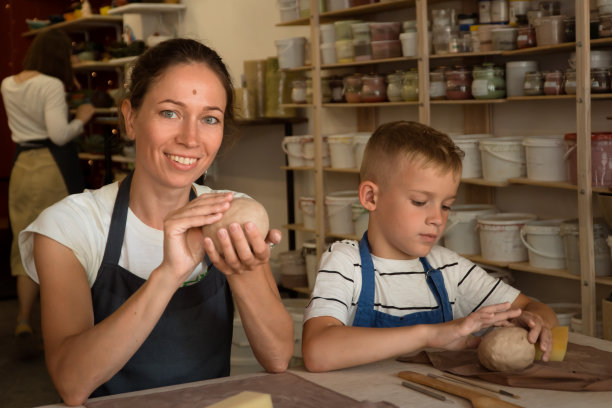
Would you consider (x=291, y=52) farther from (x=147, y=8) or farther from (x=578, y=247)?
(x=578, y=247)

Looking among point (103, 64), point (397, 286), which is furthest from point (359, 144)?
point (103, 64)

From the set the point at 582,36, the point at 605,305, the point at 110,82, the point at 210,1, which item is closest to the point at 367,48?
the point at 582,36

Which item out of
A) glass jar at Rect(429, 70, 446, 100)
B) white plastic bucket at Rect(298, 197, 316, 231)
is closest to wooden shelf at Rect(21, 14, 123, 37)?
white plastic bucket at Rect(298, 197, 316, 231)

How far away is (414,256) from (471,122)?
218cm

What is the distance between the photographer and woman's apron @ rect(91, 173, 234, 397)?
1.60 meters

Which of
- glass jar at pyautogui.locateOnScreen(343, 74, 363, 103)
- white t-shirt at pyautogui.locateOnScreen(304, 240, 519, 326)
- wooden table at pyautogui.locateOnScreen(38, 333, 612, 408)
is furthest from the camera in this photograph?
glass jar at pyautogui.locateOnScreen(343, 74, 363, 103)

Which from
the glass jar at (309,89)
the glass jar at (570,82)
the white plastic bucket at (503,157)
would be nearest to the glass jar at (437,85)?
the white plastic bucket at (503,157)

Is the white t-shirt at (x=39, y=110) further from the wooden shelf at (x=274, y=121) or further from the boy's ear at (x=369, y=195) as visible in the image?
the boy's ear at (x=369, y=195)

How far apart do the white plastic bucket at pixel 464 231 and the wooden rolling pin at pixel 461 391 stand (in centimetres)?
221

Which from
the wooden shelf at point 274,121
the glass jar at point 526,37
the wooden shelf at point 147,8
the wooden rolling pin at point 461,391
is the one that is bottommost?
the wooden rolling pin at point 461,391

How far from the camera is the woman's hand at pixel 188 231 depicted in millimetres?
1306

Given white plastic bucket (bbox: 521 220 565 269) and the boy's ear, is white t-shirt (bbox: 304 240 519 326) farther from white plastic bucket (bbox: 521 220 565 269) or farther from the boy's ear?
white plastic bucket (bbox: 521 220 565 269)

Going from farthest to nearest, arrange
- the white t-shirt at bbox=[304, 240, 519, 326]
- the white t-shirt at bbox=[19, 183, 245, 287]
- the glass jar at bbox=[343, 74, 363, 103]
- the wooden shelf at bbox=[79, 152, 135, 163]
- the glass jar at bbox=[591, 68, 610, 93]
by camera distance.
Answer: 1. the wooden shelf at bbox=[79, 152, 135, 163]
2. the glass jar at bbox=[343, 74, 363, 103]
3. the glass jar at bbox=[591, 68, 610, 93]
4. the white t-shirt at bbox=[304, 240, 519, 326]
5. the white t-shirt at bbox=[19, 183, 245, 287]

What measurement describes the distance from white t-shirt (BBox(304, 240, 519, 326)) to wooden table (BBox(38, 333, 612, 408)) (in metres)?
0.20
